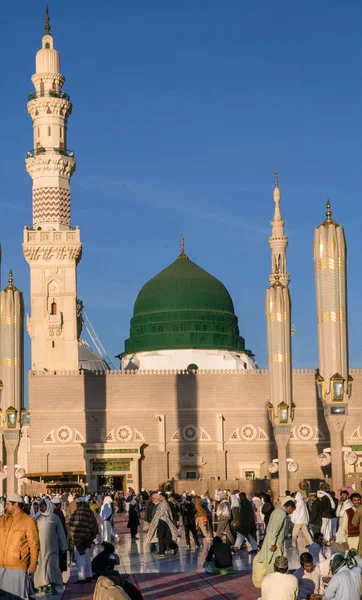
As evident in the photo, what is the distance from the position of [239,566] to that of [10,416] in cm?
2161

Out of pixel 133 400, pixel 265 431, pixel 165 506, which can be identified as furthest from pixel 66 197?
pixel 165 506

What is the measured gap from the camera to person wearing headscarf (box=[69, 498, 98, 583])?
13.6 metres

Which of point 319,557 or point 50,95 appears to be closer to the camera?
point 319,557

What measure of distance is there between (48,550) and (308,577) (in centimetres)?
304

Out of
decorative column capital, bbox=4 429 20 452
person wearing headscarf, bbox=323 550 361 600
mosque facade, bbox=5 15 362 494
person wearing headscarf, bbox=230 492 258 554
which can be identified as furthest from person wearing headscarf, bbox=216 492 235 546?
decorative column capital, bbox=4 429 20 452

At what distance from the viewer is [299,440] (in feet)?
151

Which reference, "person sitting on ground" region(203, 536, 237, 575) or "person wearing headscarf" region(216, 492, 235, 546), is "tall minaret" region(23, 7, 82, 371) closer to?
"person wearing headscarf" region(216, 492, 235, 546)

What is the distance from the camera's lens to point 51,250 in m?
49.5

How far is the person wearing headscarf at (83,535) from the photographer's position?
13.6 m

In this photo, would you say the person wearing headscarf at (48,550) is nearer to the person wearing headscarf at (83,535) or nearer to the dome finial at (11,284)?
the person wearing headscarf at (83,535)

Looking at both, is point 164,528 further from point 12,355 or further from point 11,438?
point 12,355

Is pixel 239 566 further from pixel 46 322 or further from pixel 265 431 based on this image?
pixel 46 322

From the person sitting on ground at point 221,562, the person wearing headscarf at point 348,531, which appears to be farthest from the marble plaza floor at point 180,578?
the person wearing headscarf at point 348,531

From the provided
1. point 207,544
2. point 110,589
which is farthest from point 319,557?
point 207,544
